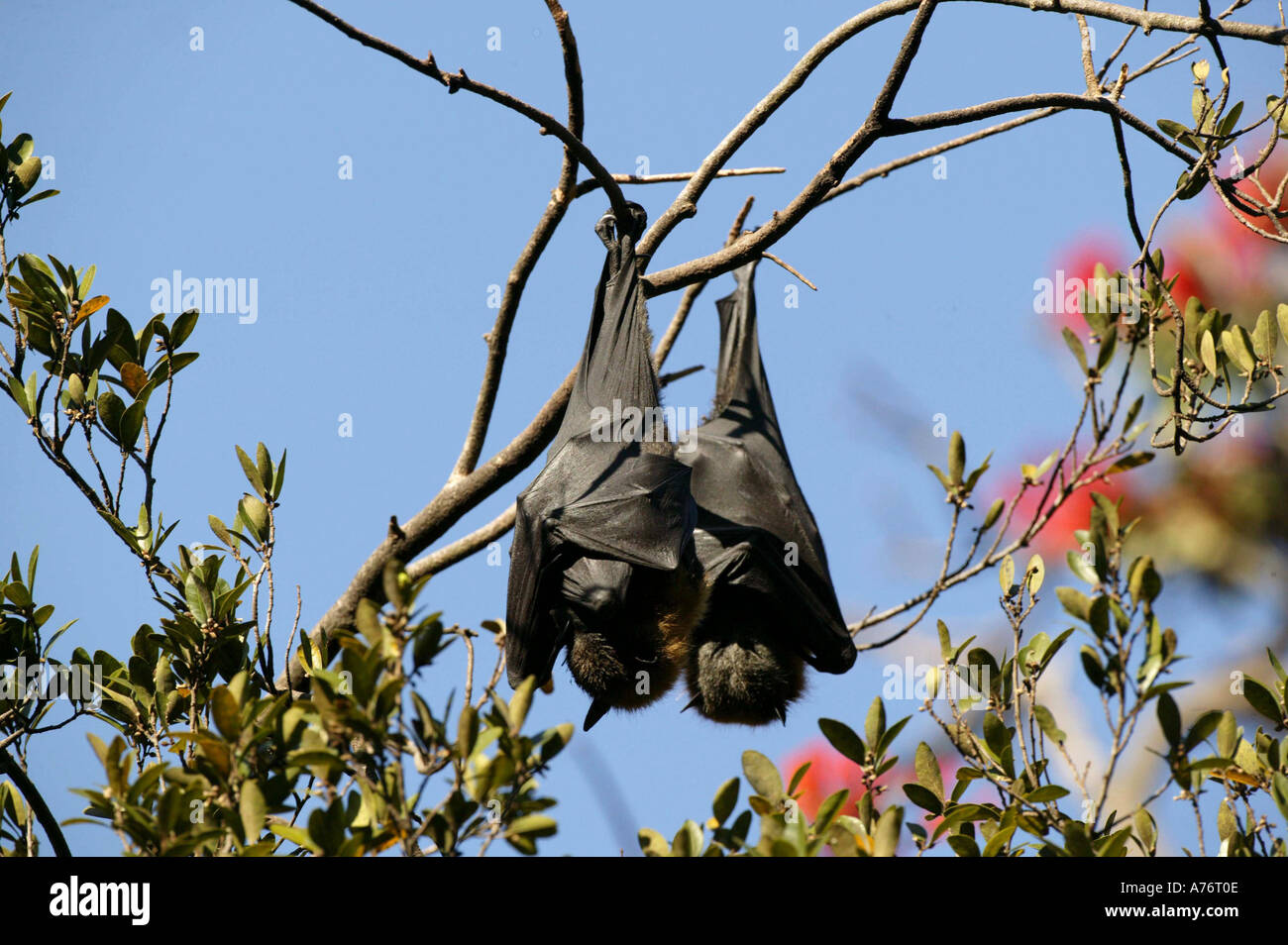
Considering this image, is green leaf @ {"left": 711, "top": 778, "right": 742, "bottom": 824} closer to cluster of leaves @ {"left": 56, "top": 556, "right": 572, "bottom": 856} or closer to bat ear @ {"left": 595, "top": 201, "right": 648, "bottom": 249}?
cluster of leaves @ {"left": 56, "top": 556, "right": 572, "bottom": 856}

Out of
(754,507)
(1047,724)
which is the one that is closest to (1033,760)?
(1047,724)

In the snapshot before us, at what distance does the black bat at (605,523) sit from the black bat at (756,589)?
1.18ft

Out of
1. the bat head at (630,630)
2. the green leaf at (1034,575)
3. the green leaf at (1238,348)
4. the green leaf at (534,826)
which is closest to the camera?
the green leaf at (534,826)

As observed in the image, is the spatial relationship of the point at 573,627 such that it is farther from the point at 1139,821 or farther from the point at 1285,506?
the point at 1285,506

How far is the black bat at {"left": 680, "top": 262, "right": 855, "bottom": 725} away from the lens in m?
5.23

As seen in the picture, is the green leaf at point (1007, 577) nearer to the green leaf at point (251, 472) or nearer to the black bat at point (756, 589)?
the black bat at point (756, 589)

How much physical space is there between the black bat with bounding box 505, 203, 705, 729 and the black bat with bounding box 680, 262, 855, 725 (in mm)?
358

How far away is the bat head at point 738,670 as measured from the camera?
526 centimetres

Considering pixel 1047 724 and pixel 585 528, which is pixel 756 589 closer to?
pixel 585 528

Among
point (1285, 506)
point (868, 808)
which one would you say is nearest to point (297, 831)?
point (868, 808)

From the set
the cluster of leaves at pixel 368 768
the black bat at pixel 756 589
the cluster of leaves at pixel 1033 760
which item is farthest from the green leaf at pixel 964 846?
the black bat at pixel 756 589

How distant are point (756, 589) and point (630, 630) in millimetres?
600

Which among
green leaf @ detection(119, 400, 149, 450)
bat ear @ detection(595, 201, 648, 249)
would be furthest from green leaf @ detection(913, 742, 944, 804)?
green leaf @ detection(119, 400, 149, 450)

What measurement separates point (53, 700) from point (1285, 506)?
29.0 ft
